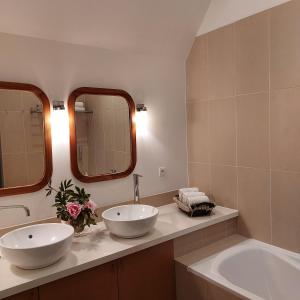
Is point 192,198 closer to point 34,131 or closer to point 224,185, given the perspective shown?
point 224,185

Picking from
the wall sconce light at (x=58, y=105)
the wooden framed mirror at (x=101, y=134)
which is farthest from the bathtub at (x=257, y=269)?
the wall sconce light at (x=58, y=105)

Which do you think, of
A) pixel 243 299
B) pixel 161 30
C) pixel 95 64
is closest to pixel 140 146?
pixel 95 64

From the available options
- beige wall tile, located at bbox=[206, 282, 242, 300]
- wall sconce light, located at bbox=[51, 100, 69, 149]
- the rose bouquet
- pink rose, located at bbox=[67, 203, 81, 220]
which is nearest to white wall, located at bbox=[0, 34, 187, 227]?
wall sconce light, located at bbox=[51, 100, 69, 149]

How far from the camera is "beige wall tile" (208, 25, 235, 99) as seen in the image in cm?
232

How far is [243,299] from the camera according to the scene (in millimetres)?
1605

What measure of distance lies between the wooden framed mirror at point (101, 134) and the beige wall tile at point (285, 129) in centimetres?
110

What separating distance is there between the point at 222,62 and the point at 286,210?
50.5 inches

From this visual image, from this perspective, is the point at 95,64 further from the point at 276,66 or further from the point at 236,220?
the point at 236,220

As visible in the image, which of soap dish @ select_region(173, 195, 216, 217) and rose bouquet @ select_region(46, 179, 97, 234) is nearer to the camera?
rose bouquet @ select_region(46, 179, 97, 234)

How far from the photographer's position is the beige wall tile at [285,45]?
191 centimetres

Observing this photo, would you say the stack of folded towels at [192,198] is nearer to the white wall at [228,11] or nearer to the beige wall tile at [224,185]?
the beige wall tile at [224,185]

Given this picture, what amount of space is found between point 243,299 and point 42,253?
1136 millimetres

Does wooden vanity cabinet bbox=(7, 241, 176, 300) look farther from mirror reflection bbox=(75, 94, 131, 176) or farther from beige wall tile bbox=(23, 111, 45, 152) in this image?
beige wall tile bbox=(23, 111, 45, 152)

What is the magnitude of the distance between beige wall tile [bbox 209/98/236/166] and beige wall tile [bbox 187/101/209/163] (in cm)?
7
